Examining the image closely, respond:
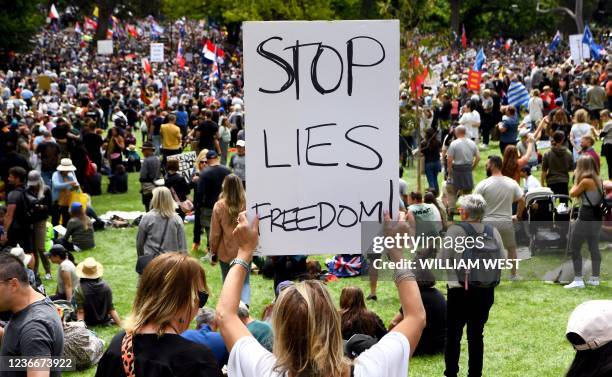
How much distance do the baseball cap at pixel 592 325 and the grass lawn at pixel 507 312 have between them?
535 centimetres

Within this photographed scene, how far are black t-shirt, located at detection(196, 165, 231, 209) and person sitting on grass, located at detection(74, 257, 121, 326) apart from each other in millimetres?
2531

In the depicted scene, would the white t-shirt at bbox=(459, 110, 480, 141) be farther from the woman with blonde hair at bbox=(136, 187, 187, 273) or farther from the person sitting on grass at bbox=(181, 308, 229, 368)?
the person sitting on grass at bbox=(181, 308, 229, 368)

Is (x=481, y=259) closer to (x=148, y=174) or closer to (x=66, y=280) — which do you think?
(x=66, y=280)

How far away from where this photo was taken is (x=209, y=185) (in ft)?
39.1

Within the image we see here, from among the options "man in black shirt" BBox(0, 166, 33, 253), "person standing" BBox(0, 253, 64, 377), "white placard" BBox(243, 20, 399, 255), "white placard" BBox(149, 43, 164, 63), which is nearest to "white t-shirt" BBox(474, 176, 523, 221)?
"man in black shirt" BBox(0, 166, 33, 253)

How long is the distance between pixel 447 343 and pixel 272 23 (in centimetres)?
407

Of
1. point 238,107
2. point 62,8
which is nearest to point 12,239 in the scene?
point 238,107

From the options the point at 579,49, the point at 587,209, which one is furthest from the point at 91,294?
the point at 579,49

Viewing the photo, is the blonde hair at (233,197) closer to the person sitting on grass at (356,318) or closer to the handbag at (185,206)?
the person sitting on grass at (356,318)

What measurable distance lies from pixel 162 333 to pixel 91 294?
6.27 meters

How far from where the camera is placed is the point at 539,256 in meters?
11.9

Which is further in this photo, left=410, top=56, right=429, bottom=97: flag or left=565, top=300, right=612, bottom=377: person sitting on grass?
left=410, top=56, right=429, bottom=97: flag

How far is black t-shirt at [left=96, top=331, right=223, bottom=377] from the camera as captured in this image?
3447 mm

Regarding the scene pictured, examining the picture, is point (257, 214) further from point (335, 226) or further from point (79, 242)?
point (79, 242)
